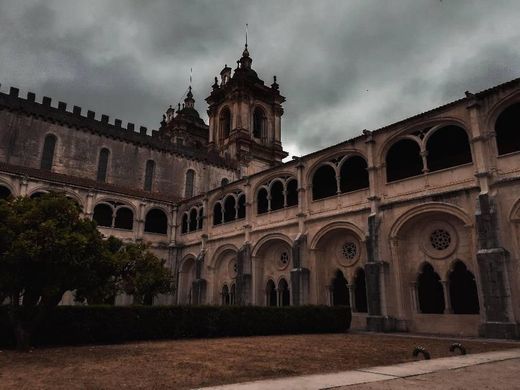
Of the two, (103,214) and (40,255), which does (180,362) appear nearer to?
(40,255)

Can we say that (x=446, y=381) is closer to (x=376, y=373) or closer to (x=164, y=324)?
(x=376, y=373)

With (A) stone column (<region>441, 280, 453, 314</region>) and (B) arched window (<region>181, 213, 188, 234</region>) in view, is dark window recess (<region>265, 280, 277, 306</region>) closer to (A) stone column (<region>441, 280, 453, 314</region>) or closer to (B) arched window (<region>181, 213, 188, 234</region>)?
(B) arched window (<region>181, 213, 188, 234</region>)

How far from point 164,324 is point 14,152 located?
23.8 m

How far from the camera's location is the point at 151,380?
748 cm

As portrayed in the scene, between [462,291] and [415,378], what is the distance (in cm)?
1260

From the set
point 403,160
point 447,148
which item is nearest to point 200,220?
point 403,160

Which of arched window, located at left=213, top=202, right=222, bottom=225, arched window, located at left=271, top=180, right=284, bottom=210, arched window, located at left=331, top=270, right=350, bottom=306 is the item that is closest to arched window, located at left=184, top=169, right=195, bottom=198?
arched window, located at left=213, top=202, right=222, bottom=225

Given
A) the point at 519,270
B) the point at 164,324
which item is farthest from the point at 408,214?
the point at 164,324

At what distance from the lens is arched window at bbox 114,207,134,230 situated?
3362cm

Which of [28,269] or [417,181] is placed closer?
[28,269]

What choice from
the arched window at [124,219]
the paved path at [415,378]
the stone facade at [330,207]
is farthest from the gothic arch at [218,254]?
the paved path at [415,378]

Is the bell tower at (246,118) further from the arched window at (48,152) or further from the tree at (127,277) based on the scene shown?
the tree at (127,277)

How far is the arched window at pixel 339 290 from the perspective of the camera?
2258cm

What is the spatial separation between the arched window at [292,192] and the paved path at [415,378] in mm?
17598
